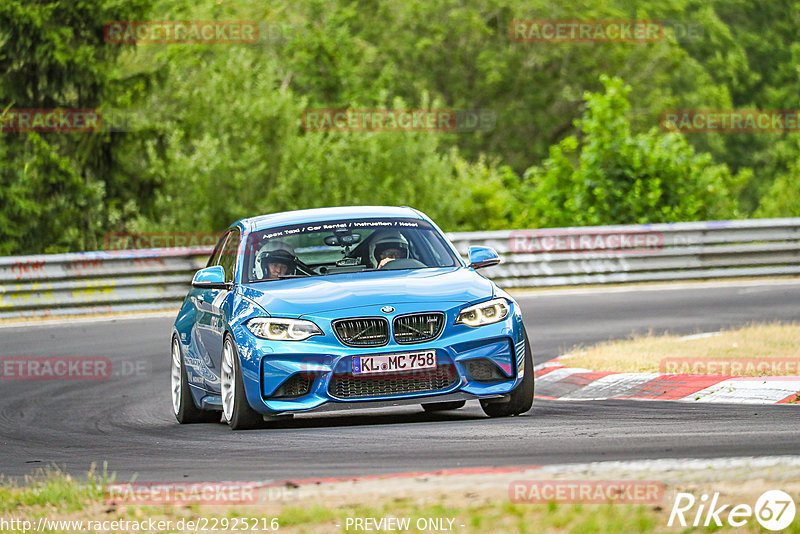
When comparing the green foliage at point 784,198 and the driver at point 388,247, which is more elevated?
the driver at point 388,247

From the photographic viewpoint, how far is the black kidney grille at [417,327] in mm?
8969

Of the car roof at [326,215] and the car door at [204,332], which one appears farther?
the car roof at [326,215]

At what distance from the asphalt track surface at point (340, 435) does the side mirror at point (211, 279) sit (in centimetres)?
102

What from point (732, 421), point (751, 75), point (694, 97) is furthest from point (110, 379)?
point (751, 75)

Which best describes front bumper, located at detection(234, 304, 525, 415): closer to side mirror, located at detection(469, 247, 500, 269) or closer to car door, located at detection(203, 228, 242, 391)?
car door, located at detection(203, 228, 242, 391)

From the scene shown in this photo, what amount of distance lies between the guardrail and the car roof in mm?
10315

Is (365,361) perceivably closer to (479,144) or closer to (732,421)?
(732,421)

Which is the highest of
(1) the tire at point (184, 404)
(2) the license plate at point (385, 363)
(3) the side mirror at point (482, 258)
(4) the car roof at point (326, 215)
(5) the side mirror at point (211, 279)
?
(4) the car roof at point (326, 215)

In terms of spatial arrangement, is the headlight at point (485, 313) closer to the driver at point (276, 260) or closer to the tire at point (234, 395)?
the tire at point (234, 395)

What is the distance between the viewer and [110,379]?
46.4 ft

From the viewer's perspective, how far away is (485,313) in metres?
9.20

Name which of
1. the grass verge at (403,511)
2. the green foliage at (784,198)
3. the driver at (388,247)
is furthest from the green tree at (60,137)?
the grass verge at (403,511)

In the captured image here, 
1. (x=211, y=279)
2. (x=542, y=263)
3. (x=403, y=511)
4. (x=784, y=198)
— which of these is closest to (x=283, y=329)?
(x=211, y=279)

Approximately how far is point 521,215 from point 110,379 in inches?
880
